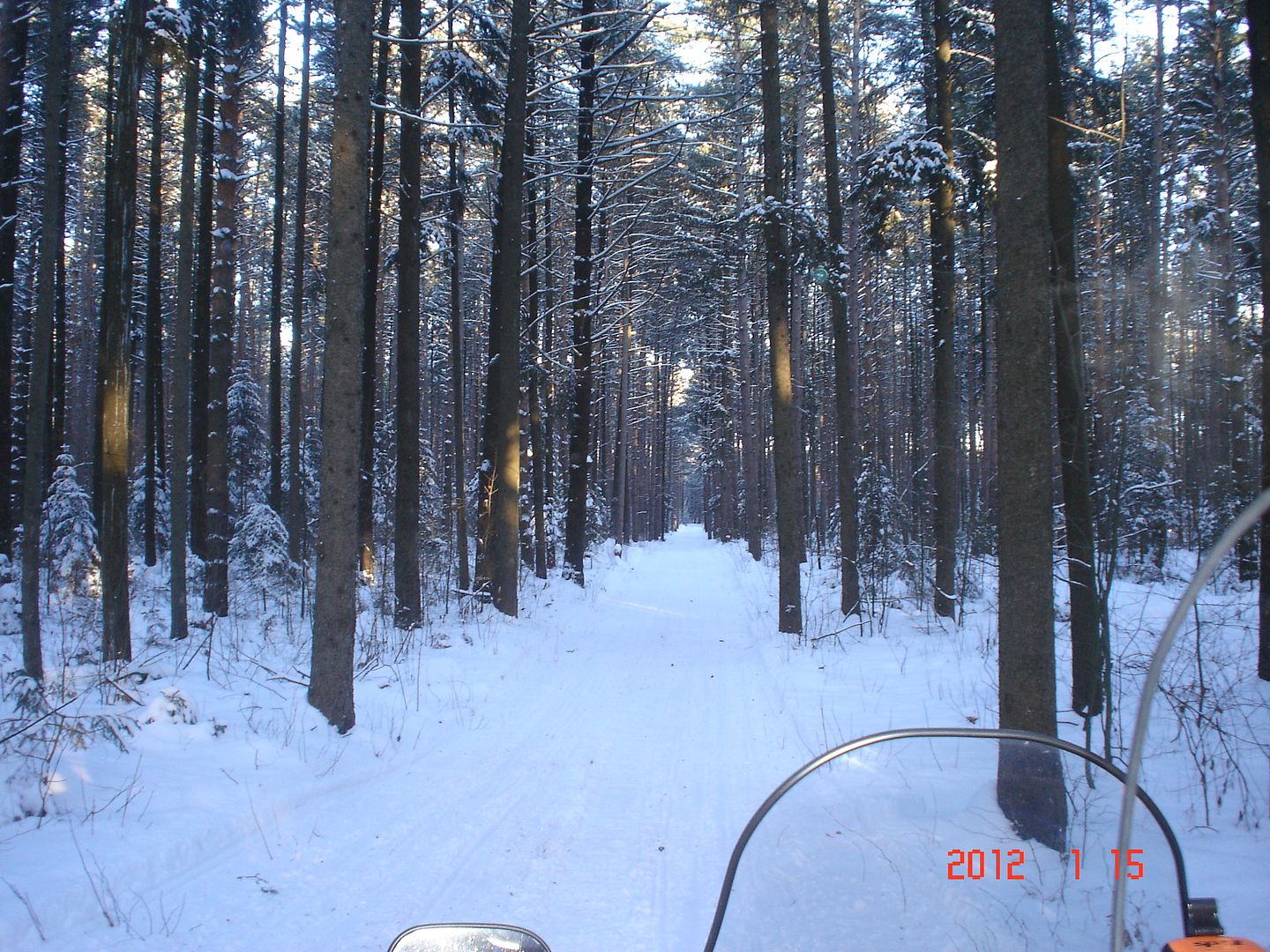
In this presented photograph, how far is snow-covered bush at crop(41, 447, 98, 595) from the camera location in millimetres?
14727

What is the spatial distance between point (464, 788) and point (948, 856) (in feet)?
15.1

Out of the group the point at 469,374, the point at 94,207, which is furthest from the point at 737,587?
the point at 94,207

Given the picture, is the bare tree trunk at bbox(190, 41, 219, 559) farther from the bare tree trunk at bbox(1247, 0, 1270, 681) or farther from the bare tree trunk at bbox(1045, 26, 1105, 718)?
the bare tree trunk at bbox(1247, 0, 1270, 681)

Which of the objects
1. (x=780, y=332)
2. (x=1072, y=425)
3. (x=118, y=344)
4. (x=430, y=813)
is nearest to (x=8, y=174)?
(x=118, y=344)

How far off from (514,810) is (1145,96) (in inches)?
747

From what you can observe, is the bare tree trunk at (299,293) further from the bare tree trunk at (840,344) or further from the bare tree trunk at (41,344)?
the bare tree trunk at (840,344)

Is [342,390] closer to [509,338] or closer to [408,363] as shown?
[408,363]

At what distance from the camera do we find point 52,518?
15.8m

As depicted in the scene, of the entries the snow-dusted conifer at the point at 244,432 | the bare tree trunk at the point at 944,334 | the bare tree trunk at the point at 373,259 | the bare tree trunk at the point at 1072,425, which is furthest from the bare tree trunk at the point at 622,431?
the bare tree trunk at the point at 1072,425

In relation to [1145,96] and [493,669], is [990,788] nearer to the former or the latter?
[493,669]

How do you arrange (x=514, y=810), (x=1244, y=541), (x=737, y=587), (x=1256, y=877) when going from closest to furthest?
(x=1256, y=877) → (x=514, y=810) → (x=1244, y=541) → (x=737, y=587)

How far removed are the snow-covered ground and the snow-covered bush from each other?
5.50 metres

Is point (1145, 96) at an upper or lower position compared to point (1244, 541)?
upper

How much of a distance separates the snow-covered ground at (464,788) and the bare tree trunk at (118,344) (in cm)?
94
